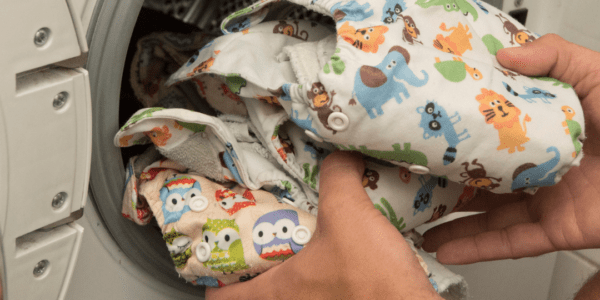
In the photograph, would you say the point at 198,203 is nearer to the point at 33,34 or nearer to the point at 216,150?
the point at 216,150

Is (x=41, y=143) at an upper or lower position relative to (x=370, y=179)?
upper

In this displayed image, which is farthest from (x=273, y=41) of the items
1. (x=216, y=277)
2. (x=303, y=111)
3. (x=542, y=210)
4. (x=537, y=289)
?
(x=537, y=289)

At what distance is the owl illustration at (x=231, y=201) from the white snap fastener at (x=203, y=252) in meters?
0.05

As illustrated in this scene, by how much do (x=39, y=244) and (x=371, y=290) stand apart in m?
0.33

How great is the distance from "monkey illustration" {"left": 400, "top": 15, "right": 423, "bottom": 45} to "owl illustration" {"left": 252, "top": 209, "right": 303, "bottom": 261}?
0.23 m

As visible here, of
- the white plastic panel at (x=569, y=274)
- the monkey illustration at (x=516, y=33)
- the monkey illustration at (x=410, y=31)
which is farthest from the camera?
the white plastic panel at (x=569, y=274)

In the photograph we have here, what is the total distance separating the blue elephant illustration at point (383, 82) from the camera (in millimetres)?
386

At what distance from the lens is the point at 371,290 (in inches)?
16.1

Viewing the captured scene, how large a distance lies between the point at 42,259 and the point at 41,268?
15 millimetres

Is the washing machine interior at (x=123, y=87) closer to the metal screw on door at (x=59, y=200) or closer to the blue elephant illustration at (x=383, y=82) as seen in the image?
the metal screw on door at (x=59, y=200)

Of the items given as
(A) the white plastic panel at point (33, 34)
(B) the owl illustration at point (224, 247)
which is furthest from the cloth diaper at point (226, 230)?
(A) the white plastic panel at point (33, 34)

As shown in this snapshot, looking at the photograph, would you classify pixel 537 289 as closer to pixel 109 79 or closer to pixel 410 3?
pixel 410 3

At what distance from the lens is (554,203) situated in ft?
1.73

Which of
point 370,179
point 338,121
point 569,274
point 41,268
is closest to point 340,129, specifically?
point 338,121
